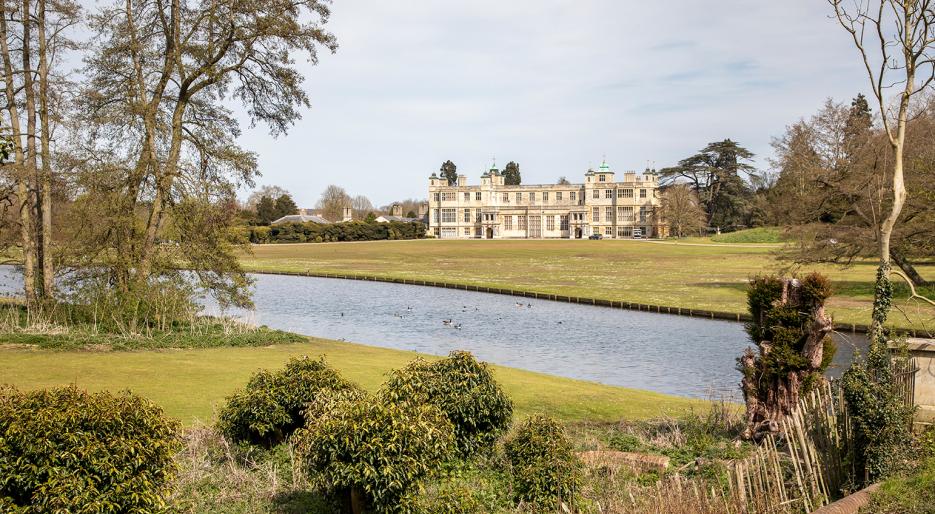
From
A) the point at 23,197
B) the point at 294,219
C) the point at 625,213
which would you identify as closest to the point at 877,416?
the point at 23,197

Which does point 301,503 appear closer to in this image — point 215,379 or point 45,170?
point 215,379

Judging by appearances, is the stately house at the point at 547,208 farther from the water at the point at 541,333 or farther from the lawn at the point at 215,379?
the lawn at the point at 215,379

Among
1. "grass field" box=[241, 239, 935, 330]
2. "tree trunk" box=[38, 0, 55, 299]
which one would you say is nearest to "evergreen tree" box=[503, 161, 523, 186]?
"grass field" box=[241, 239, 935, 330]

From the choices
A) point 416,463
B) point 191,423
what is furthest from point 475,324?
point 416,463

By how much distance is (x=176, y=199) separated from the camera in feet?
76.8

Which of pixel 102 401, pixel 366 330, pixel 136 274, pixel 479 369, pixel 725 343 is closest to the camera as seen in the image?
pixel 102 401

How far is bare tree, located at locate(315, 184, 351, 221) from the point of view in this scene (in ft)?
503

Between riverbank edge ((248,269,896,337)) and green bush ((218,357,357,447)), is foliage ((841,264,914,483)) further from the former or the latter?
riverbank edge ((248,269,896,337))

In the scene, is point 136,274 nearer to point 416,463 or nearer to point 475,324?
point 475,324

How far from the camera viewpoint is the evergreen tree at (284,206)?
12662 centimetres

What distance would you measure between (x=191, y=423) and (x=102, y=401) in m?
5.45

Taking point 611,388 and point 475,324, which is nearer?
point 611,388

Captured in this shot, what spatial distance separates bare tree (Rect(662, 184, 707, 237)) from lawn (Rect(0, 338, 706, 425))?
305 feet

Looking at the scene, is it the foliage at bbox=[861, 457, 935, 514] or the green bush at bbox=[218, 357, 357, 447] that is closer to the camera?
the foliage at bbox=[861, 457, 935, 514]
